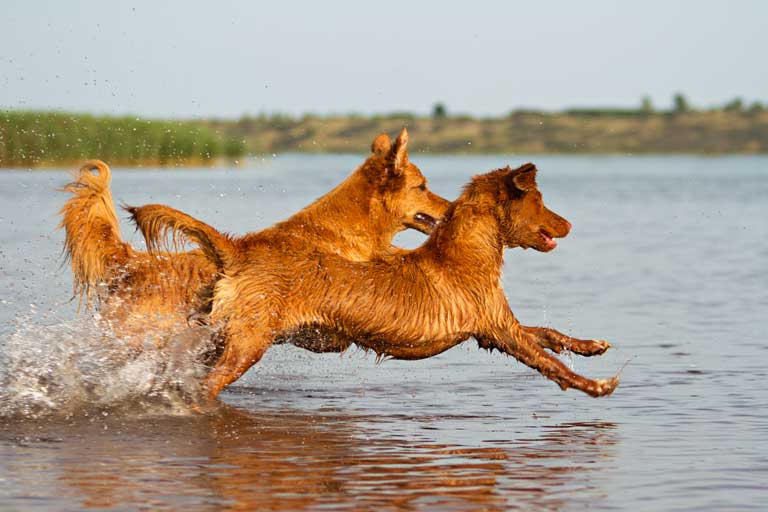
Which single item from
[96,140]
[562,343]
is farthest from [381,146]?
[96,140]

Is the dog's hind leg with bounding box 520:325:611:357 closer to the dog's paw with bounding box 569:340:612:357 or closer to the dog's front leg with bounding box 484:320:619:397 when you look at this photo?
the dog's paw with bounding box 569:340:612:357

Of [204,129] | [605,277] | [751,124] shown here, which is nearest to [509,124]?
[751,124]

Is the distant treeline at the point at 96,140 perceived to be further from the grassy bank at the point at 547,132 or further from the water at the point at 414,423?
the grassy bank at the point at 547,132

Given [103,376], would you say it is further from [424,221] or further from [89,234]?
[424,221]

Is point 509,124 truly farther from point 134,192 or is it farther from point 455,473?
point 455,473

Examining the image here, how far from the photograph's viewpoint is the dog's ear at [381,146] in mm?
10336

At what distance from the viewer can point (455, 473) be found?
24.3 ft

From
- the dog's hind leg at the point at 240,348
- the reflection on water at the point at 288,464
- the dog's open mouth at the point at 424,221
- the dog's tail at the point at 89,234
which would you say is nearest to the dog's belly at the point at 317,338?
the dog's hind leg at the point at 240,348

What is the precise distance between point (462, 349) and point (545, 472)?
569 cm

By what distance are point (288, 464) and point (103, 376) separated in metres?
2.83

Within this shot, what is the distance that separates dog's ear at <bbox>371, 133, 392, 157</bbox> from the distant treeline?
32.8 metres

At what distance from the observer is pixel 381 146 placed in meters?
10.3

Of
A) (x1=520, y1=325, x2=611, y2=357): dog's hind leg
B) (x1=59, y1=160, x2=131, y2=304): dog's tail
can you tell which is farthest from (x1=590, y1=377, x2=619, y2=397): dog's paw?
(x1=59, y1=160, x2=131, y2=304): dog's tail

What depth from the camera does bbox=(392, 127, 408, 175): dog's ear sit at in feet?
33.0
